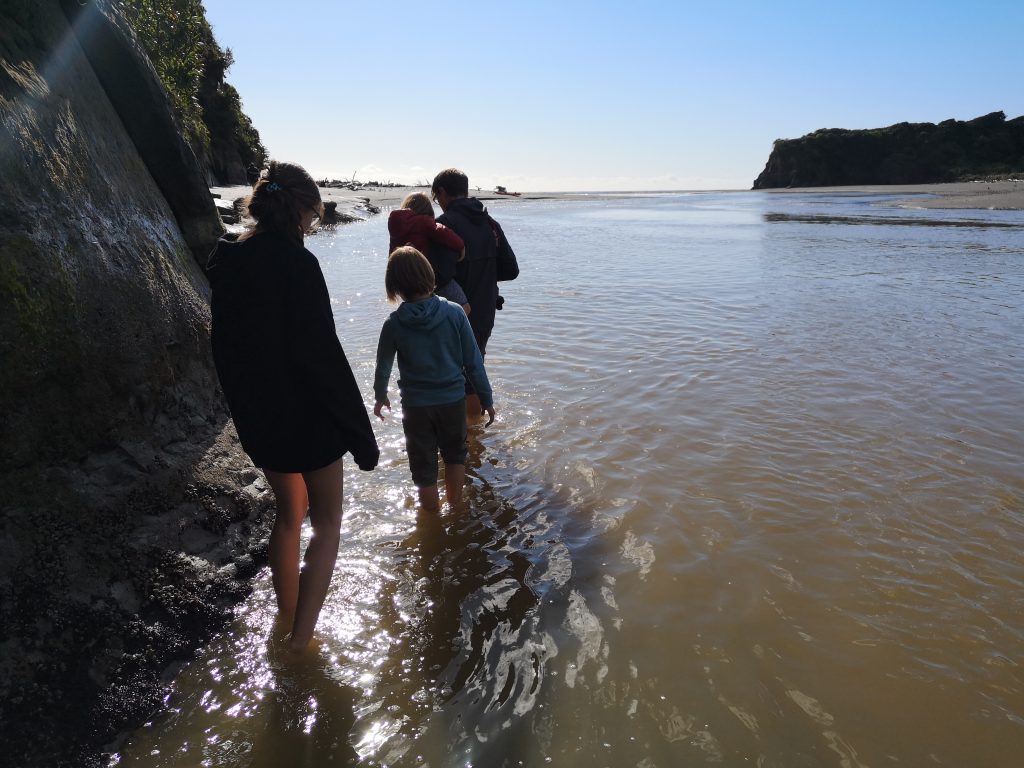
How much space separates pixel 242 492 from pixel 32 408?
1304 millimetres

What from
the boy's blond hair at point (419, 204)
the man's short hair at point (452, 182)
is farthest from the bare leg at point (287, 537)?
the man's short hair at point (452, 182)

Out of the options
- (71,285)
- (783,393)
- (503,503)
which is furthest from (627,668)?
(783,393)

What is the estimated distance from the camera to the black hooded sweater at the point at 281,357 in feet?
8.18

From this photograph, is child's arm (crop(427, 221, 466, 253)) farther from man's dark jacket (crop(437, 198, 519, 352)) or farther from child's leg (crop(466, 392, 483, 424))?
child's leg (crop(466, 392, 483, 424))

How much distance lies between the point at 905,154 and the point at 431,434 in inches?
4072

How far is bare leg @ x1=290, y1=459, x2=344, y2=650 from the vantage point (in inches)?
110

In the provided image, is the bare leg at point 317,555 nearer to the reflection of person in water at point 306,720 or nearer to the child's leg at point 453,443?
the reflection of person in water at point 306,720

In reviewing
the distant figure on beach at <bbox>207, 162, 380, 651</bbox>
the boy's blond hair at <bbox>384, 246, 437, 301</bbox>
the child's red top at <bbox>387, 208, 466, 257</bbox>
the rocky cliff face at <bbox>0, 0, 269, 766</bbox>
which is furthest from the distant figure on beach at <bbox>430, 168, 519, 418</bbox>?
the distant figure on beach at <bbox>207, 162, 380, 651</bbox>

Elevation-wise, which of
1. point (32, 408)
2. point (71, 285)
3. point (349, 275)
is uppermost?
point (71, 285)

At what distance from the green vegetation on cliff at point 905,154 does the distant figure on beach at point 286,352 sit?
287ft

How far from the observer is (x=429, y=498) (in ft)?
13.4

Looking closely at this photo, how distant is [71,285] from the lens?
2824 millimetres

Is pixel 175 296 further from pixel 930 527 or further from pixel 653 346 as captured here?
pixel 653 346

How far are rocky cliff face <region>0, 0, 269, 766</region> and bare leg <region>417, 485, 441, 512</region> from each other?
99cm
